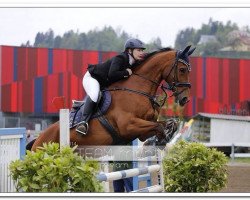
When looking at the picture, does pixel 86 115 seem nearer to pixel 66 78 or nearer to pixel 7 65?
pixel 66 78

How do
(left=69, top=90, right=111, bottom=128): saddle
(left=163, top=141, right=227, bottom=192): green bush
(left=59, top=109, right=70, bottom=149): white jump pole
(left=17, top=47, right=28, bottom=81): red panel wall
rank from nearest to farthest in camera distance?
(left=59, top=109, right=70, bottom=149): white jump pole, (left=69, top=90, right=111, bottom=128): saddle, (left=163, top=141, right=227, bottom=192): green bush, (left=17, top=47, right=28, bottom=81): red panel wall

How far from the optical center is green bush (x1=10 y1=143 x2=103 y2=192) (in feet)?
13.0

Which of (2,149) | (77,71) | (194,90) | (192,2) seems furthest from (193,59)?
(2,149)

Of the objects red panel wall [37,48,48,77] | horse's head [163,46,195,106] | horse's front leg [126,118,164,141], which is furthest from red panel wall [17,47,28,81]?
horse's front leg [126,118,164,141]

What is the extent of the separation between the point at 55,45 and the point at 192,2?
17.0 meters

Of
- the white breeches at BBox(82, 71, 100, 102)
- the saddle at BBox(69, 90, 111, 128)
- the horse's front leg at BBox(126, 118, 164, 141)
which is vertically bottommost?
the horse's front leg at BBox(126, 118, 164, 141)

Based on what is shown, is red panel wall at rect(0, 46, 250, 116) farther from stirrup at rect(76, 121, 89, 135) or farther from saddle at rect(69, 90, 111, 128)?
stirrup at rect(76, 121, 89, 135)

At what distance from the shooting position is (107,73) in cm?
621

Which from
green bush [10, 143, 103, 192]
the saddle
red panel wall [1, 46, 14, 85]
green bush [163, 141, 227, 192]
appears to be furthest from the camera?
red panel wall [1, 46, 14, 85]

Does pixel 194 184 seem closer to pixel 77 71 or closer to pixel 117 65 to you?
pixel 117 65

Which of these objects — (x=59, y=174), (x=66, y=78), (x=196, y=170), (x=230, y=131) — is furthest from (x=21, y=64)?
(x=59, y=174)

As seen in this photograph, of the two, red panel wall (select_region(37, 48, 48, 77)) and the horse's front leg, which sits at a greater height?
red panel wall (select_region(37, 48, 48, 77))

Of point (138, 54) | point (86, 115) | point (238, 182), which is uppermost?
point (138, 54)

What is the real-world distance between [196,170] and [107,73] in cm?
137
